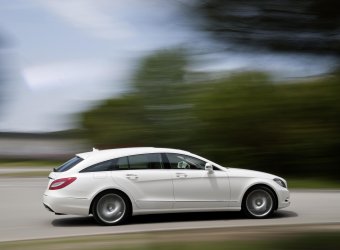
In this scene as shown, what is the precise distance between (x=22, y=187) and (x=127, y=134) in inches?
618

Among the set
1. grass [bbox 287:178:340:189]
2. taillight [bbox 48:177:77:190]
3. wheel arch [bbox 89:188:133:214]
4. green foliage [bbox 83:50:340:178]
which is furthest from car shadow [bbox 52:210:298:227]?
Answer: grass [bbox 287:178:340:189]

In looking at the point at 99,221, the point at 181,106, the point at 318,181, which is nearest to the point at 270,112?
the point at 318,181

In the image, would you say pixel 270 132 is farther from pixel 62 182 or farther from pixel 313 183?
pixel 62 182

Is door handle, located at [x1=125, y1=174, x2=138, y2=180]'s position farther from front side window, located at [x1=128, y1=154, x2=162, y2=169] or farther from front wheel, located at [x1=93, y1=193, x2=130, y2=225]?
front wheel, located at [x1=93, y1=193, x2=130, y2=225]

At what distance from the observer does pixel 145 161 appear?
11820mm

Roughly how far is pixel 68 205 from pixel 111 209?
2.67 feet

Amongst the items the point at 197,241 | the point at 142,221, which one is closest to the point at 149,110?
the point at 142,221

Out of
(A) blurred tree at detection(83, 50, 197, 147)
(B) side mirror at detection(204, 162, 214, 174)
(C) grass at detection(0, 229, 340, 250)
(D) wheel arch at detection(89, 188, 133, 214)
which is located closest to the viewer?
(C) grass at detection(0, 229, 340, 250)

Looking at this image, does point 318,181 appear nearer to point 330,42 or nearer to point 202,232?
point 202,232

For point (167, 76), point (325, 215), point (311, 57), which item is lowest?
point (325, 215)

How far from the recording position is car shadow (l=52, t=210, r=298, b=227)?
12016mm

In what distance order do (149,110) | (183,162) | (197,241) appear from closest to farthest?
(197,241) < (183,162) < (149,110)

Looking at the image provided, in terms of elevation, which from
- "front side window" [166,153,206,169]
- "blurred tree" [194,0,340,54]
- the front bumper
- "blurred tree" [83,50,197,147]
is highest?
"blurred tree" [83,50,197,147]

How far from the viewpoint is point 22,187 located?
21.2 m
